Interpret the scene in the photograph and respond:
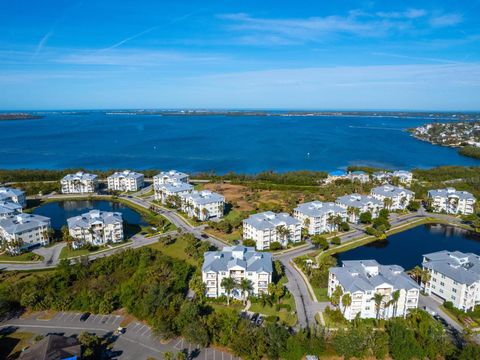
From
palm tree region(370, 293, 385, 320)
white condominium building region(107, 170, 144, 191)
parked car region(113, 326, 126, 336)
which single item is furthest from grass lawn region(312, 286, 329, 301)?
Answer: white condominium building region(107, 170, 144, 191)

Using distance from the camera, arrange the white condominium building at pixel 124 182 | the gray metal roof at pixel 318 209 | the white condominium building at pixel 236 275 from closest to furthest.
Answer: the white condominium building at pixel 236 275 < the gray metal roof at pixel 318 209 < the white condominium building at pixel 124 182

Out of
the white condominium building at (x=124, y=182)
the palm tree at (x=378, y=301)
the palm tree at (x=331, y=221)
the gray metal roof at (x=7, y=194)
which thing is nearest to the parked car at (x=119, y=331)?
the palm tree at (x=378, y=301)

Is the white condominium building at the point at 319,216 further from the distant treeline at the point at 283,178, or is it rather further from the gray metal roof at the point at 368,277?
the distant treeline at the point at 283,178

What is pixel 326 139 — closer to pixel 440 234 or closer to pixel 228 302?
pixel 440 234

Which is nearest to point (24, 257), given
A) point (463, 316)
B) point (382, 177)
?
point (463, 316)

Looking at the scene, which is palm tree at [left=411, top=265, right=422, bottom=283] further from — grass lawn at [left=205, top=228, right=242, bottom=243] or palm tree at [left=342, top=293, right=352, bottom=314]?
grass lawn at [left=205, top=228, right=242, bottom=243]

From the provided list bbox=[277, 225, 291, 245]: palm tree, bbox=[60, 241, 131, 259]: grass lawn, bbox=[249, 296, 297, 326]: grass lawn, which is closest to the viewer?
bbox=[249, 296, 297, 326]: grass lawn

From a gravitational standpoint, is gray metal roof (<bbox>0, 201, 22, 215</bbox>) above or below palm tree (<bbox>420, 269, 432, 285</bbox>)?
above
